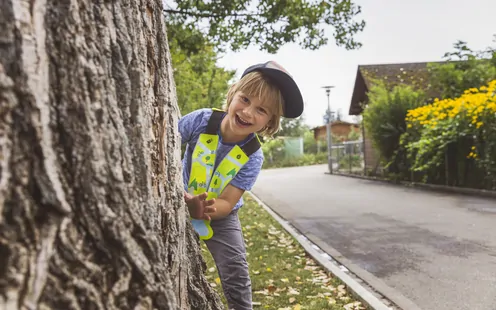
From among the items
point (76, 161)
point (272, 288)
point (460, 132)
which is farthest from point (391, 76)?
point (76, 161)

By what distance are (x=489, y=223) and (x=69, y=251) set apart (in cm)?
775

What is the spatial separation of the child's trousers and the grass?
4.22ft

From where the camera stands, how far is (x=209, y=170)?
2691 millimetres

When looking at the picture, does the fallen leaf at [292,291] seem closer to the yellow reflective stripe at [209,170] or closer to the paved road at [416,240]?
the paved road at [416,240]

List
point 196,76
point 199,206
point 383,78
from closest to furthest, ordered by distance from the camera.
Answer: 1. point 199,206
2. point 196,76
3. point 383,78

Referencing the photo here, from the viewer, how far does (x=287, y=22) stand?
8.78 m

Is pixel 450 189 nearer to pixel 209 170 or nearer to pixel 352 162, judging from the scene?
pixel 209 170

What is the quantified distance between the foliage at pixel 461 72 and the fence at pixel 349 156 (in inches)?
282

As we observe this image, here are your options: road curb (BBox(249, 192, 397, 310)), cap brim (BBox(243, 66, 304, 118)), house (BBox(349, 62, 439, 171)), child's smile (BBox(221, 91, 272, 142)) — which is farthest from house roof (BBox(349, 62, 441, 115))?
child's smile (BBox(221, 91, 272, 142))

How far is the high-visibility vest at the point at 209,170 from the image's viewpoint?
8.81ft

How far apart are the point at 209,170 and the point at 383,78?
68.6ft

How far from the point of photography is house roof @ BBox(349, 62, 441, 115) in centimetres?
2078

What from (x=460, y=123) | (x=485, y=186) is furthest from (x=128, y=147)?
(x=460, y=123)

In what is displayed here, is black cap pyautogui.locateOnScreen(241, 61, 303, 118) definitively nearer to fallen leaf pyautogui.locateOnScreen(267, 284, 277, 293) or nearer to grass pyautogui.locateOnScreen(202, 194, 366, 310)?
grass pyautogui.locateOnScreen(202, 194, 366, 310)
